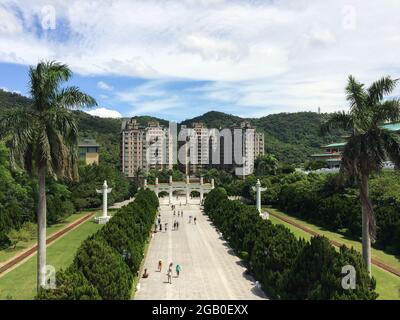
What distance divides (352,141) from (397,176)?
4006 cm

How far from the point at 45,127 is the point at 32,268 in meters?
18.3

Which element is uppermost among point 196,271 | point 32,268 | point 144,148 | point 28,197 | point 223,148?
point 223,148

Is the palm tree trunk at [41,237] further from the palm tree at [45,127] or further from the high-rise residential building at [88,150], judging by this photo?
the high-rise residential building at [88,150]

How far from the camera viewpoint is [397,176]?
53000mm

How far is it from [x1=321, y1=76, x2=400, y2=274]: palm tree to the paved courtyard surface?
10.3m

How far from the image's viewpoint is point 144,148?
145 meters

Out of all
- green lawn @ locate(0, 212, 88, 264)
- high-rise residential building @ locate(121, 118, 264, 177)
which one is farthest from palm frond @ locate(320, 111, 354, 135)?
high-rise residential building @ locate(121, 118, 264, 177)

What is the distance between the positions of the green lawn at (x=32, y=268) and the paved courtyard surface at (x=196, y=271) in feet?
23.0

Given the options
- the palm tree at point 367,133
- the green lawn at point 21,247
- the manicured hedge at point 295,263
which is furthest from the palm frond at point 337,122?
the green lawn at point 21,247

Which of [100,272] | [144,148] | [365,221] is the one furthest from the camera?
[144,148]

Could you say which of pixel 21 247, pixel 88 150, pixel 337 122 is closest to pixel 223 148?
pixel 88 150

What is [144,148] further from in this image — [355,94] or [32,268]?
[355,94]

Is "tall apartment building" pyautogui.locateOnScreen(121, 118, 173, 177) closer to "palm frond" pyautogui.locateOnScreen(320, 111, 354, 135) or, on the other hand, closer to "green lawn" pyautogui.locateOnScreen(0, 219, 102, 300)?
"green lawn" pyautogui.locateOnScreen(0, 219, 102, 300)

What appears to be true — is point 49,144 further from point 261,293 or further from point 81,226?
point 81,226
